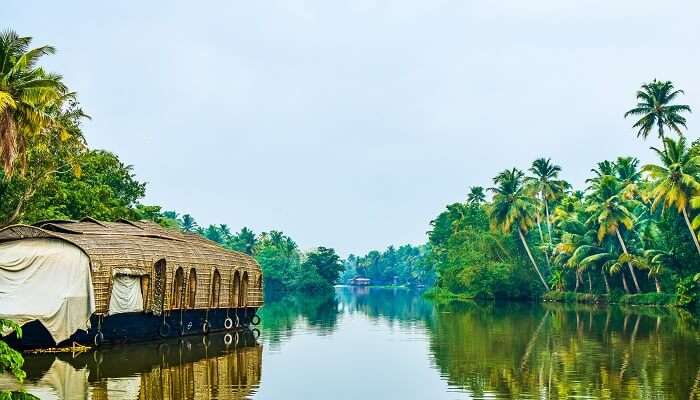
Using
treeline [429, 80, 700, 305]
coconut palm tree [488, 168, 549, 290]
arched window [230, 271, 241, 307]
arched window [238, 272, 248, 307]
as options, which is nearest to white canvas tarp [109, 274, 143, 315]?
arched window [230, 271, 241, 307]

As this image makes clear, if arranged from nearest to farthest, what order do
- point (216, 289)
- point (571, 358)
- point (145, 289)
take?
point (571, 358) → point (145, 289) → point (216, 289)

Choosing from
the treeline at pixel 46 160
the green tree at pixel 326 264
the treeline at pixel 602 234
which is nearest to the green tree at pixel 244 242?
the green tree at pixel 326 264

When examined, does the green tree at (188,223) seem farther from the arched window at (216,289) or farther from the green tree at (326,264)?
the arched window at (216,289)

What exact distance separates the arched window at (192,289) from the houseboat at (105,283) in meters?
0.03

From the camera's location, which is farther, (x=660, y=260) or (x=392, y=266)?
(x=392, y=266)

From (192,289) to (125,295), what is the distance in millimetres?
3376

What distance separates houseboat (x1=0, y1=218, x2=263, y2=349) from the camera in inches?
747

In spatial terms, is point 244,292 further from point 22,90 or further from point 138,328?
point 22,90

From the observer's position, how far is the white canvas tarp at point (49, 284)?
61.7ft

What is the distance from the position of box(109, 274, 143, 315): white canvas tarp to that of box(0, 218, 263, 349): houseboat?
25mm

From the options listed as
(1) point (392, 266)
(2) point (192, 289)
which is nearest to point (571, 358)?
(2) point (192, 289)

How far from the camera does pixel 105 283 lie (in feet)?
65.7

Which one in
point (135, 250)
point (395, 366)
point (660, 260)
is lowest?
point (395, 366)

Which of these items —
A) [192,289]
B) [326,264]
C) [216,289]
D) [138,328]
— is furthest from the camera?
[326,264]
